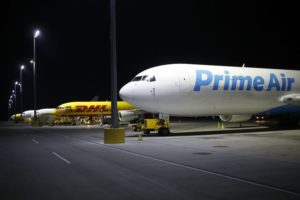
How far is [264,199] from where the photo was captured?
7.05 m

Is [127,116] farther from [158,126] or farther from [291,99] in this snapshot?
[291,99]

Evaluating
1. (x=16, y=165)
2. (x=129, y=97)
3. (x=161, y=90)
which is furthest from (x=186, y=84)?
(x=16, y=165)

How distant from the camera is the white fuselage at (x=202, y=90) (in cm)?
2417

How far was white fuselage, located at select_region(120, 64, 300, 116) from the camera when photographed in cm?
2417

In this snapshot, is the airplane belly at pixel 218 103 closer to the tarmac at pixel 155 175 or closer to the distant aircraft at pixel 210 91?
the distant aircraft at pixel 210 91

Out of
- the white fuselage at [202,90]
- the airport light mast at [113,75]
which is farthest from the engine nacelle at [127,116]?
the airport light mast at [113,75]

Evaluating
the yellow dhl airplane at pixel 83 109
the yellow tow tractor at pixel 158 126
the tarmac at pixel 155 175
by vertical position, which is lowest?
the tarmac at pixel 155 175

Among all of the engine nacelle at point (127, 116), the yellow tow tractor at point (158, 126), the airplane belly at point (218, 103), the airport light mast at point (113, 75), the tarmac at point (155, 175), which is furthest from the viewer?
the engine nacelle at point (127, 116)

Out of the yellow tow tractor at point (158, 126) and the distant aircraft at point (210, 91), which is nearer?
the distant aircraft at point (210, 91)

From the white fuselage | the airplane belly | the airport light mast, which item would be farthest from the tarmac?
the airplane belly

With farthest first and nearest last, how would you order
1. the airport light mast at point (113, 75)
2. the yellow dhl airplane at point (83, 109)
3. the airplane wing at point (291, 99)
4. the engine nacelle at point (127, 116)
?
the yellow dhl airplane at point (83, 109) < the engine nacelle at point (127, 116) < the airplane wing at point (291, 99) < the airport light mast at point (113, 75)

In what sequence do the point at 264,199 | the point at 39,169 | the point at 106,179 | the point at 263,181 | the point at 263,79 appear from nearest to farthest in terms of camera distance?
1. the point at 264,199
2. the point at 263,181
3. the point at 106,179
4. the point at 39,169
5. the point at 263,79

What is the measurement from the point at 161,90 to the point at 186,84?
5.99 feet

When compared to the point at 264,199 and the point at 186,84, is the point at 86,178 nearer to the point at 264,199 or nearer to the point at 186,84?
the point at 264,199
